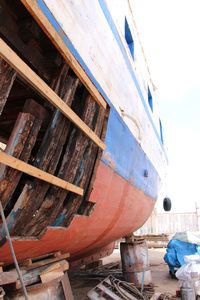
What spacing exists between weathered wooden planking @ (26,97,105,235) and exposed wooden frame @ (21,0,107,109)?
0.10 metres

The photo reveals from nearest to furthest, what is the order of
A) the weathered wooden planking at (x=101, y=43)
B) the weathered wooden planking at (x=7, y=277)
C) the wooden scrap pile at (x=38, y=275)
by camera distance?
the weathered wooden planking at (x=101, y=43) < the weathered wooden planking at (x=7, y=277) < the wooden scrap pile at (x=38, y=275)

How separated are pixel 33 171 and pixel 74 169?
73cm

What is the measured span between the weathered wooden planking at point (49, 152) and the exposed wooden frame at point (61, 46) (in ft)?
0.26

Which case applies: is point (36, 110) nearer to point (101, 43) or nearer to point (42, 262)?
point (101, 43)

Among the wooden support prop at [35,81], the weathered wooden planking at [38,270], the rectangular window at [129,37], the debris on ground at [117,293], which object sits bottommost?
the debris on ground at [117,293]

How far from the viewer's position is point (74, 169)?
9.48 ft

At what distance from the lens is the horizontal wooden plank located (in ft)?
6.36

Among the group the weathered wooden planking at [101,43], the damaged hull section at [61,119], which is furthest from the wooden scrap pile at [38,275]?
the weathered wooden planking at [101,43]

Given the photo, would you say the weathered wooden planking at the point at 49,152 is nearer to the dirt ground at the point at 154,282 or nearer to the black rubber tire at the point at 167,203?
Answer: the dirt ground at the point at 154,282

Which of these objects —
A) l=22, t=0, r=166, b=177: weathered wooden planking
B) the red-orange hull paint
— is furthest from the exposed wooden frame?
the red-orange hull paint

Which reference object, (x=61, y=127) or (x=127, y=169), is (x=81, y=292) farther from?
(x=61, y=127)

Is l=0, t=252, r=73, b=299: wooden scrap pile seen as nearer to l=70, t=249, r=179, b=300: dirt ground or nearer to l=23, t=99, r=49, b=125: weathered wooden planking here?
l=23, t=99, r=49, b=125: weathered wooden planking

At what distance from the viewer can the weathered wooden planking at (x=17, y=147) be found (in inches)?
85.5

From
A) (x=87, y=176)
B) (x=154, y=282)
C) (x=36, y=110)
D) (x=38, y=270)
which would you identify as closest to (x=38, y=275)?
(x=38, y=270)
